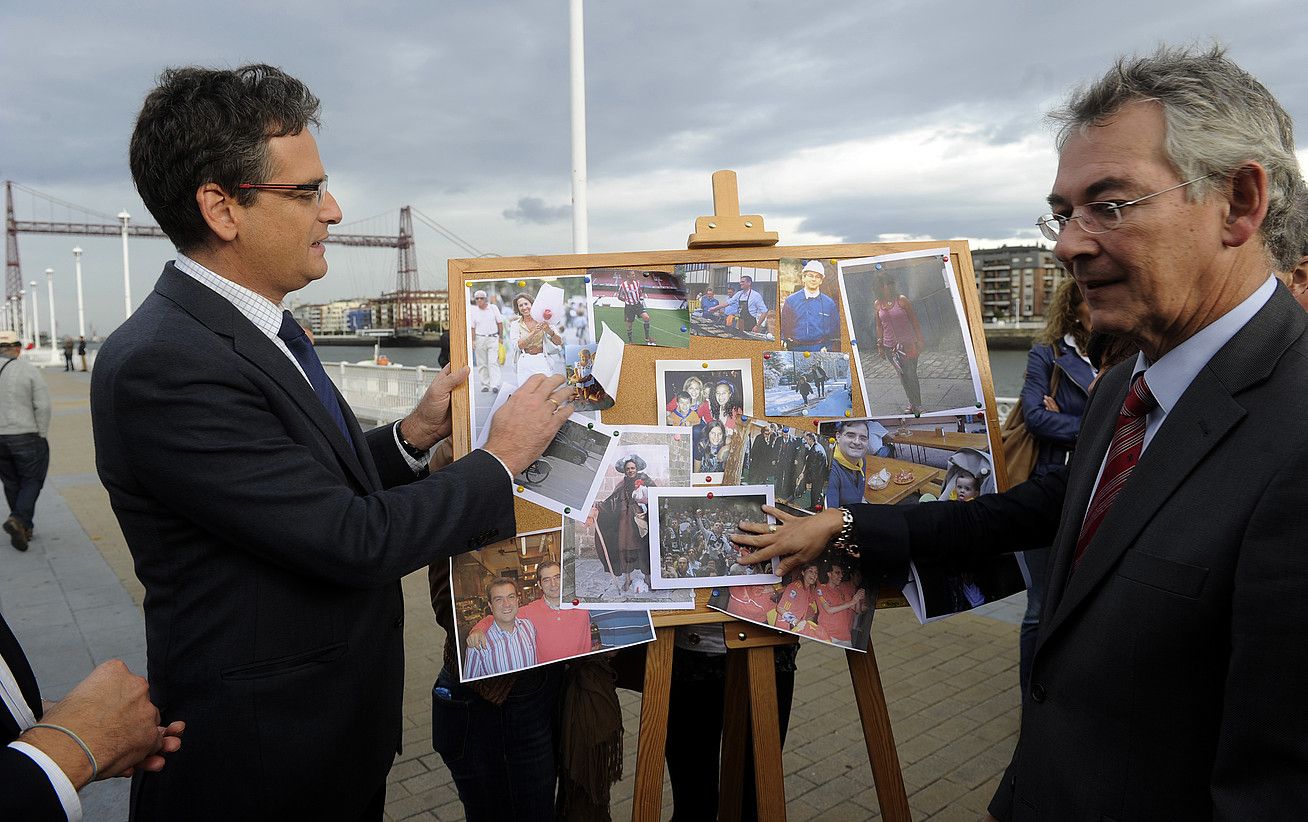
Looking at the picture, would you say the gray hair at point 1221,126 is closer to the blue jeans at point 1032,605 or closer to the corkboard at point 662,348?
the corkboard at point 662,348

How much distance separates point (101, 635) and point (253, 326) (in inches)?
170

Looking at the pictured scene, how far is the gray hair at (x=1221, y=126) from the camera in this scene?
1.33 meters

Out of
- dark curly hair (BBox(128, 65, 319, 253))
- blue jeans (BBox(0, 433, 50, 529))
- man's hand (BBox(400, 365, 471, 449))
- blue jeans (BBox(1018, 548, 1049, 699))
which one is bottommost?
blue jeans (BBox(1018, 548, 1049, 699))

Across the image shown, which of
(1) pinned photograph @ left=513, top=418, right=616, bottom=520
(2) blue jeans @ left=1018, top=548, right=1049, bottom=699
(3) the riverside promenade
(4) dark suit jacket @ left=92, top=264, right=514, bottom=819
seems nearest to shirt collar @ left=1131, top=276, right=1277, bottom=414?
(1) pinned photograph @ left=513, top=418, right=616, bottom=520

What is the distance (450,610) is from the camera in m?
2.19

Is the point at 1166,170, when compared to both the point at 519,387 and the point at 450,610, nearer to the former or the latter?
the point at 519,387

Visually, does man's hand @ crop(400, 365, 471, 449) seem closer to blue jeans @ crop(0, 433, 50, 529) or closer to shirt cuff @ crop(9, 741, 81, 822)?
shirt cuff @ crop(9, 741, 81, 822)

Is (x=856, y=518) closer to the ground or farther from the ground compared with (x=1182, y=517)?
closer to the ground

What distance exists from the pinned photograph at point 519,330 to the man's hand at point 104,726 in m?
0.97

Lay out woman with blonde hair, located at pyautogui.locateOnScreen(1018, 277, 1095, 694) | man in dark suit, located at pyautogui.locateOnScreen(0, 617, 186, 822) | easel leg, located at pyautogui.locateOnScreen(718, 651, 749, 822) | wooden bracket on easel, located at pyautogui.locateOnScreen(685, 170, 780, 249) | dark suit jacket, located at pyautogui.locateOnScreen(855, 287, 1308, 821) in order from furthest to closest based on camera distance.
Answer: woman with blonde hair, located at pyautogui.locateOnScreen(1018, 277, 1095, 694) → easel leg, located at pyautogui.locateOnScreen(718, 651, 749, 822) → wooden bracket on easel, located at pyautogui.locateOnScreen(685, 170, 780, 249) → man in dark suit, located at pyautogui.locateOnScreen(0, 617, 186, 822) → dark suit jacket, located at pyautogui.locateOnScreen(855, 287, 1308, 821)

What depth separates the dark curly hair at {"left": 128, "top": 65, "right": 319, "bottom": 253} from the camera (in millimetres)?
1676

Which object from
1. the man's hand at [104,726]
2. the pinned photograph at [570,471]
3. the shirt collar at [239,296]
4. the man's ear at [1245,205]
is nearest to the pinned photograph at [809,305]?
the pinned photograph at [570,471]

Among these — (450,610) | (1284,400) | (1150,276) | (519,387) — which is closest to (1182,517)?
(1284,400)

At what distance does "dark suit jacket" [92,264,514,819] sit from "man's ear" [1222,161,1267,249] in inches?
58.8
